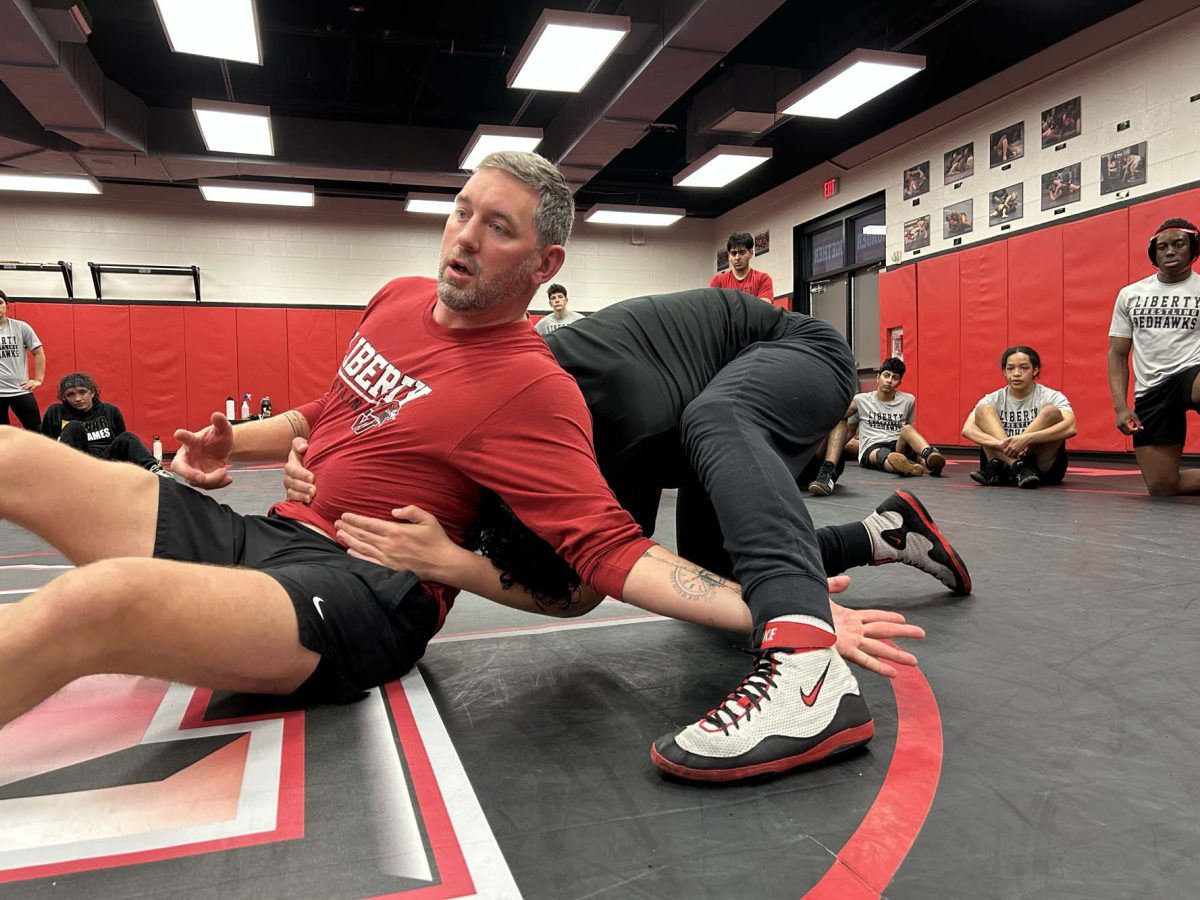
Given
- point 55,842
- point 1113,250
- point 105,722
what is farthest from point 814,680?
point 1113,250

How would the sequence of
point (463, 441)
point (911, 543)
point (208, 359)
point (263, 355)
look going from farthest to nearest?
point (263, 355), point (208, 359), point (911, 543), point (463, 441)

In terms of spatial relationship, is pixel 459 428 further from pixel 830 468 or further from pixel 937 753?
pixel 830 468

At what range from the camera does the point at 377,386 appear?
152cm

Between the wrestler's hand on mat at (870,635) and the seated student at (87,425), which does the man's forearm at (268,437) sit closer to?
the wrestler's hand on mat at (870,635)

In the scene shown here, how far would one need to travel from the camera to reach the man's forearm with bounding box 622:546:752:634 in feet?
4.01

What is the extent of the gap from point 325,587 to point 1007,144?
8.42 m

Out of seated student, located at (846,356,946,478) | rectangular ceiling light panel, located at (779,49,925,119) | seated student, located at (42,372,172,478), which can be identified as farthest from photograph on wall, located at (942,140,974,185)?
seated student, located at (42,372,172,478)

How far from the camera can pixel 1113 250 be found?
21.8 feet

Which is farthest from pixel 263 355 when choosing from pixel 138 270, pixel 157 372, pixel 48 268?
pixel 48 268

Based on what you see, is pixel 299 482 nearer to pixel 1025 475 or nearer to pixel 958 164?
pixel 1025 475

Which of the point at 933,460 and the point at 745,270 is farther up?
the point at 745,270

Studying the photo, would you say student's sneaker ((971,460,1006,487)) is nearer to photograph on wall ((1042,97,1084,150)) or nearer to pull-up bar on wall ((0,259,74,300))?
photograph on wall ((1042,97,1084,150))

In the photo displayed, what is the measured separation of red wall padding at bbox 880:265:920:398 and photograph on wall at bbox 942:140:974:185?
1.00m

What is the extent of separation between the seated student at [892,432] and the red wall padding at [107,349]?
9.40 meters
